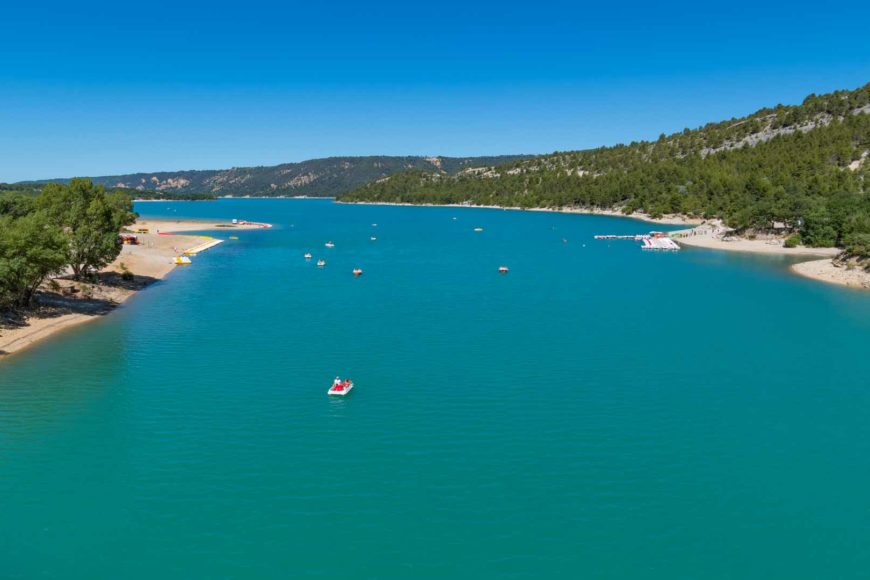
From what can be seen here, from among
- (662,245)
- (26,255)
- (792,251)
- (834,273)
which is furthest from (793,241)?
(26,255)

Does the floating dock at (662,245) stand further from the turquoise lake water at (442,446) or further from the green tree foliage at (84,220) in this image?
the green tree foliage at (84,220)

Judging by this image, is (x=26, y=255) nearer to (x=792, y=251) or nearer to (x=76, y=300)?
(x=76, y=300)

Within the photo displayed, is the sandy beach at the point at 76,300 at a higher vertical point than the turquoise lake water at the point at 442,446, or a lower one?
higher

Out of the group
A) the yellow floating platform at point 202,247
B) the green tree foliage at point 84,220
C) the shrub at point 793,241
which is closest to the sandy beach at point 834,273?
the shrub at point 793,241

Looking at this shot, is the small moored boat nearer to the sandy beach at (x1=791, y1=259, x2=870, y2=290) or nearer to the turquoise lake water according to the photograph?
the turquoise lake water

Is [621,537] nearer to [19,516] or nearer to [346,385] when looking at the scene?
[346,385]

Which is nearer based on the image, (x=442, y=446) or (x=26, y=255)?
(x=442, y=446)
